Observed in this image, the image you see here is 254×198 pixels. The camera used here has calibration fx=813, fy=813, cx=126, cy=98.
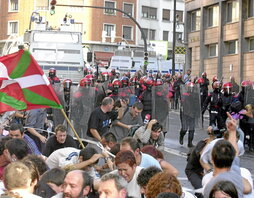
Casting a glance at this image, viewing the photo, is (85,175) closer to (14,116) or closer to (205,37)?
(14,116)

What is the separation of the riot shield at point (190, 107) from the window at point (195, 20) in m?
29.7

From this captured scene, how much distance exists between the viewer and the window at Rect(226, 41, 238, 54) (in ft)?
154

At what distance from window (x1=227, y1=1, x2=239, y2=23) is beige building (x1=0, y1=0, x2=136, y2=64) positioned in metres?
28.6

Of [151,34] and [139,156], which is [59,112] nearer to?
[139,156]

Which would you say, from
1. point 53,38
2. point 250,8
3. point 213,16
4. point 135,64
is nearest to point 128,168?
point 53,38

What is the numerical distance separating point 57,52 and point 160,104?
10854mm

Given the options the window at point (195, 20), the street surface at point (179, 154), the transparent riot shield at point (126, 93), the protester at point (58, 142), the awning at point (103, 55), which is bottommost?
the street surface at point (179, 154)

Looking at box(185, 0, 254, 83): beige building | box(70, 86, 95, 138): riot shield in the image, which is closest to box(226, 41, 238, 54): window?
box(185, 0, 254, 83): beige building

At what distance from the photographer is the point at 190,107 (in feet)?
72.2

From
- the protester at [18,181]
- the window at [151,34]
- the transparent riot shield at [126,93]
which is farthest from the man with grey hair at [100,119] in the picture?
the window at [151,34]

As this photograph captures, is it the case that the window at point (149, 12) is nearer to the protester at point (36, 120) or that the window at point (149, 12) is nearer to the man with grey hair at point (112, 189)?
the protester at point (36, 120)

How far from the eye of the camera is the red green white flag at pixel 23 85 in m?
11.0

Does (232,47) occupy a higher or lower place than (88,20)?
lower

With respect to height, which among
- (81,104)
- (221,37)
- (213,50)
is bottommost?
(81,104)
